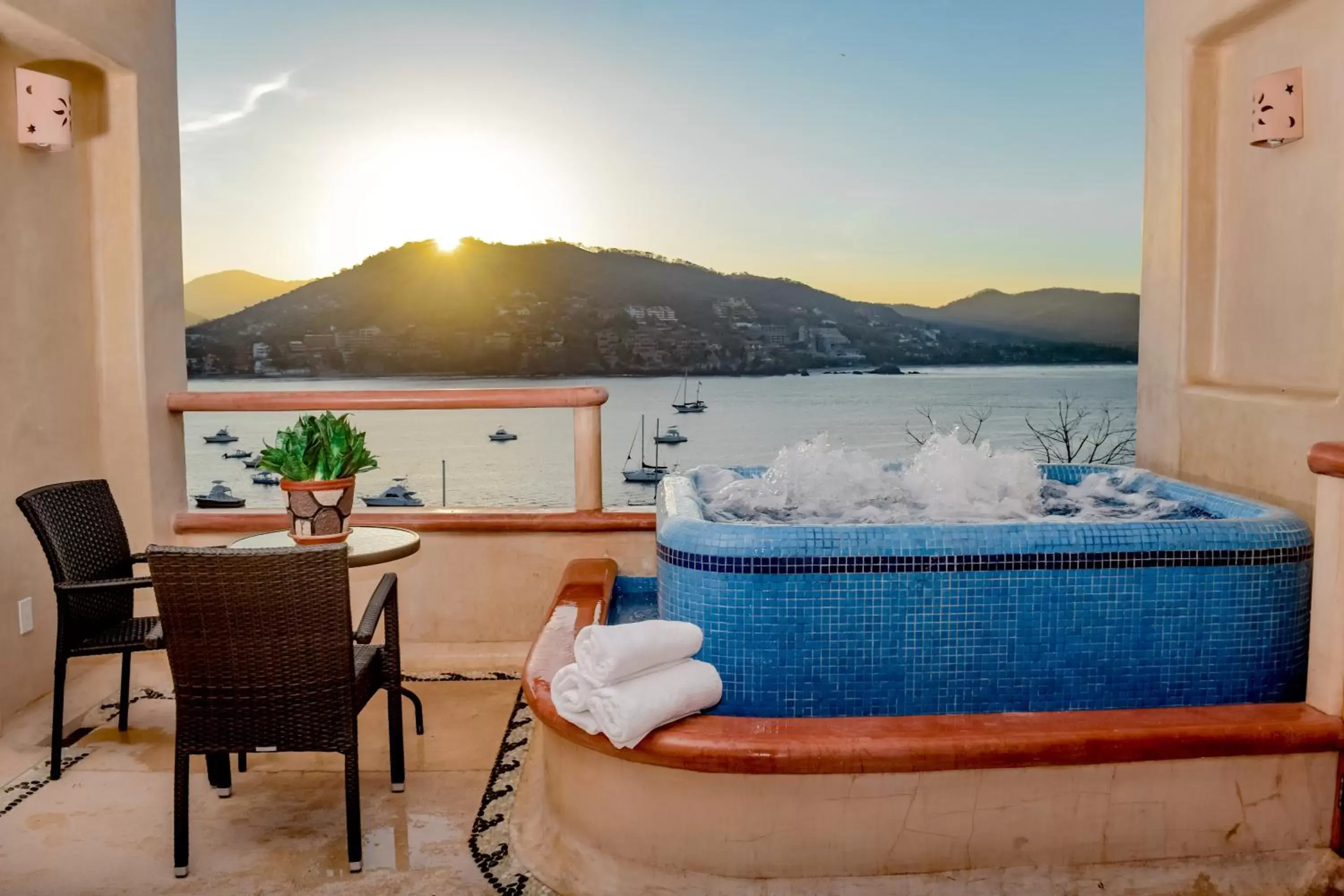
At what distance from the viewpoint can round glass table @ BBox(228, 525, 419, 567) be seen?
2590 millimetres

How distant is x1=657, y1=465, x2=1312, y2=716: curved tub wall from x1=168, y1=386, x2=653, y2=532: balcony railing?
135 centimetres

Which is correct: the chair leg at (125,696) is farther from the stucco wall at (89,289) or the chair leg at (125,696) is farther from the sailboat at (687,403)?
the sailboat at (687,403)

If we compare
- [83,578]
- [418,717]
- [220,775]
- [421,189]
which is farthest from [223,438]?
[220,775]

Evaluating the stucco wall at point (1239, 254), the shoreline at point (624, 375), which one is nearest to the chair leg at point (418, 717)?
the stucco wall at point (1239, 254)

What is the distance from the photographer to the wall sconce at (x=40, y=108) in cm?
300

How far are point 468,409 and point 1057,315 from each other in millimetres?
10680

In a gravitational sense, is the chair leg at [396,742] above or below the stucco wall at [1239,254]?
below

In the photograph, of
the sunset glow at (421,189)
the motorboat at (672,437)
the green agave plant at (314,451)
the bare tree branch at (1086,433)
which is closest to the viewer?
the green agave plant at (314,451)

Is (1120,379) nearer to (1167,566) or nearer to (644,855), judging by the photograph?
(1167,566)

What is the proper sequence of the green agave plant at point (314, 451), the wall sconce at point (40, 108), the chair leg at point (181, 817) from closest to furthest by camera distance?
the chair leg at point (181, 817)
the green agave plant at point (314, 451)
the wall sconce at point (40, 108)

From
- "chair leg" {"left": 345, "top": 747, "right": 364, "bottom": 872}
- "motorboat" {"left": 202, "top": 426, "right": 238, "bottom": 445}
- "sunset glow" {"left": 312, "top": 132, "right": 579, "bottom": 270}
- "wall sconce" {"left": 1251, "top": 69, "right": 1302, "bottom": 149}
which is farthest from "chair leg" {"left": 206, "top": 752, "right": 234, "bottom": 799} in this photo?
"sunset glow" {"left": 312, "top": 132, "right": 579, "bottom": 270}

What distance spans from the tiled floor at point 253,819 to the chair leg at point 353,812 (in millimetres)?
39

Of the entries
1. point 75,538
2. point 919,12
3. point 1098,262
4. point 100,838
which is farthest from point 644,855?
point 1098,262

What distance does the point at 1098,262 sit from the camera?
12070 millimetres
